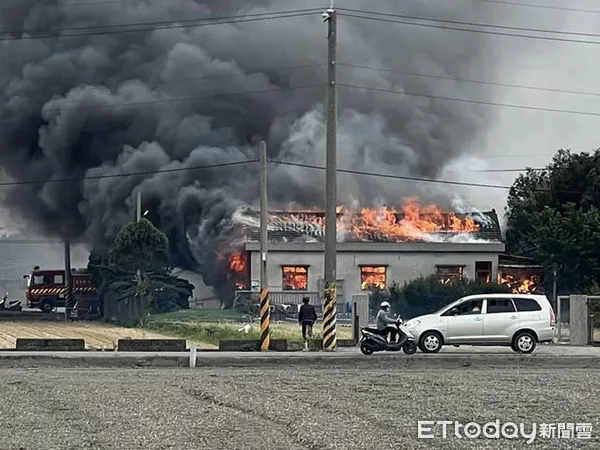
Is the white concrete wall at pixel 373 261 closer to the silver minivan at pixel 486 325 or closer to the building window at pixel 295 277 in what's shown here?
the building window at pixel 295 277

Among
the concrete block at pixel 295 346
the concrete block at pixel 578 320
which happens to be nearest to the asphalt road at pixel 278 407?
the concrete block at pixel 295 346

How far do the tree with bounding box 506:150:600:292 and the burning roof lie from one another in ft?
9.01

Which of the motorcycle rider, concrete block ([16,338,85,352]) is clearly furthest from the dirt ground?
the motorcycle rider

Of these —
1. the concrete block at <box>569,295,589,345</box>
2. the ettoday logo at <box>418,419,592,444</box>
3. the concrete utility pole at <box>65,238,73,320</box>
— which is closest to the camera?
the ettoday logo at <box>418,419,592,444</box>

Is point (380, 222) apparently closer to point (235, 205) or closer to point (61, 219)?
point (235, 205)

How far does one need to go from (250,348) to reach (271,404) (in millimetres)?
11516

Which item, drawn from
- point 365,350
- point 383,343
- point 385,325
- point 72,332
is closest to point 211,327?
point 72,332

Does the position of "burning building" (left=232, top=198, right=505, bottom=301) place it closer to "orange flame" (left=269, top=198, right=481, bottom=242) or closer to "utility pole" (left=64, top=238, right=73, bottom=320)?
"orange flame" (left=269, top=198, right=481, bottom=242)

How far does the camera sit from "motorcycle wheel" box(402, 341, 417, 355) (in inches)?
873

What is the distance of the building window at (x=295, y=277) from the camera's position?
45781mm

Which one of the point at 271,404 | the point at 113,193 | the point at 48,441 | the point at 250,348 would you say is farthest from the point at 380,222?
the point at 48,441

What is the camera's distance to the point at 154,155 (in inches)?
2025

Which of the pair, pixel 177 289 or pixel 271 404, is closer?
pixel 271 404

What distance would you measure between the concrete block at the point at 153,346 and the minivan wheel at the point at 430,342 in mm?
5870
